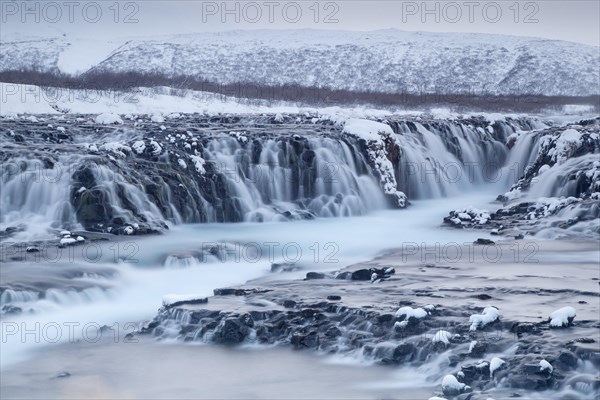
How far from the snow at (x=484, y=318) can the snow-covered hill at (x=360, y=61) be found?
231 feet

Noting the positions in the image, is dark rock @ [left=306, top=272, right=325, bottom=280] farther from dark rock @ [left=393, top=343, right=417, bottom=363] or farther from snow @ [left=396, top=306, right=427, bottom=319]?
dark rock @ [left=393, top=343, right=417, bottom=363]

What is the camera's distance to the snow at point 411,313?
1030 cm

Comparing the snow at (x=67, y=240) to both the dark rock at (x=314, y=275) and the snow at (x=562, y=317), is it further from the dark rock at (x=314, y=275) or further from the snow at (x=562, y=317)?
the snow at (x=562, y=317)

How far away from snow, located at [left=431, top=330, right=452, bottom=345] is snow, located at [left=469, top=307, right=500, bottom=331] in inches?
14.6

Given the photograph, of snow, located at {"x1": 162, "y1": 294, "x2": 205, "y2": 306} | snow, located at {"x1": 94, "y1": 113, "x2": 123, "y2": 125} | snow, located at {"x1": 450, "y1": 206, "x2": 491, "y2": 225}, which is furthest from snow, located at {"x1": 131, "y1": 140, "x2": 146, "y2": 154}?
snow, located at {"x1": 162, "y1": 294, "x2": 205, "y2": 306}

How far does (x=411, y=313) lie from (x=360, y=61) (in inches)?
3405

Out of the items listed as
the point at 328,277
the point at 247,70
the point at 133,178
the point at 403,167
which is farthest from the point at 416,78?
the point at 328,277

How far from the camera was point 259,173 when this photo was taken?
22781 millimetres

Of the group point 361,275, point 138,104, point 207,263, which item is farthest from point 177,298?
point 138,104

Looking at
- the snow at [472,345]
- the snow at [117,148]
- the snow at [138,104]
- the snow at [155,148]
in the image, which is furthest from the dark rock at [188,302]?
the snow at [138,104]

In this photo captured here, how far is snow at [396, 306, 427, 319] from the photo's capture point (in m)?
10.3

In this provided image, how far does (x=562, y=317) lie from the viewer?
32.1ft

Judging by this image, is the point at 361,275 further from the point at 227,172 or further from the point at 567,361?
the point at 227,172

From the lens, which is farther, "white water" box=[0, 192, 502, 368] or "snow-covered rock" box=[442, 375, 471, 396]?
"white water" box=[0, 192, 502, 368]
